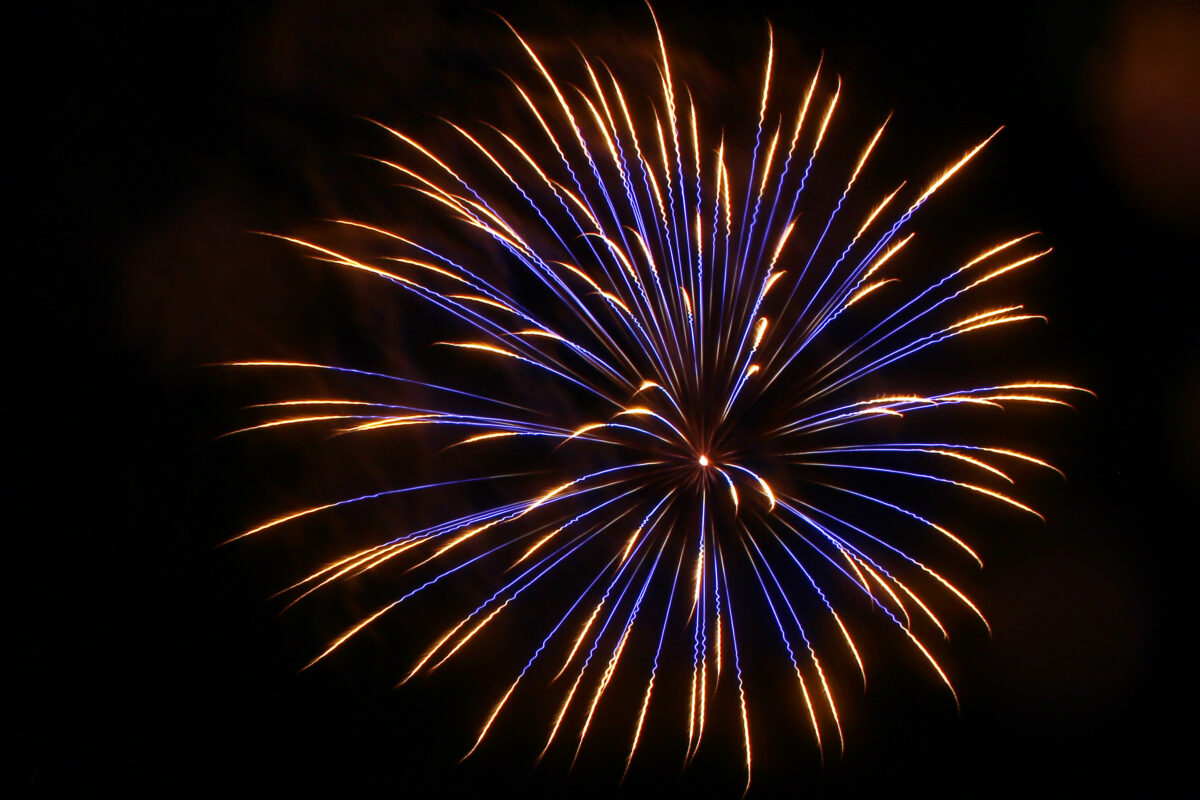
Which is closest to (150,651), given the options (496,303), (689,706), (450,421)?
(450,421)

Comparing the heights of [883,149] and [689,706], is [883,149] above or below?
above

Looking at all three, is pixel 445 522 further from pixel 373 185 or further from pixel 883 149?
pixel 883 149

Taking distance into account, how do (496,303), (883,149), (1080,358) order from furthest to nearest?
(1080,358)
(883,149)
(496,303)

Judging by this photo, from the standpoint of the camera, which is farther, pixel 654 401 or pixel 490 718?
pixel 490 718

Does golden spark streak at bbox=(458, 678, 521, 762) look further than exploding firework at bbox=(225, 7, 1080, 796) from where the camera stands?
Yes

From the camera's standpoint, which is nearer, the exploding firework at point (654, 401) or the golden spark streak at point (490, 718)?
the exploding firework at point (654, 401)

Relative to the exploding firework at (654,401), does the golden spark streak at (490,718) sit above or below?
below

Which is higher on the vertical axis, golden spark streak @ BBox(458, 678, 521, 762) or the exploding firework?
the exploding firework

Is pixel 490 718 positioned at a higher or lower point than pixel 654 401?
lower
